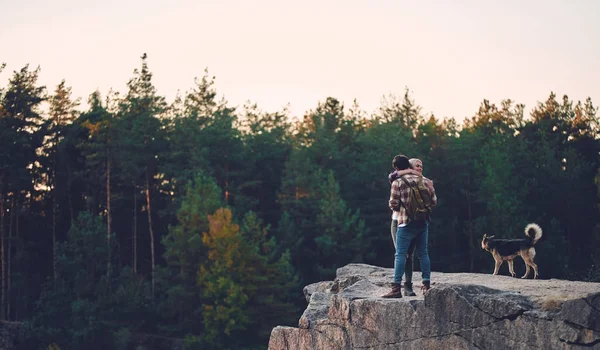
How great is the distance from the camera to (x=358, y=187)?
187ft

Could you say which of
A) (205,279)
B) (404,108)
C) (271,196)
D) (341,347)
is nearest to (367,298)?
(341,347)

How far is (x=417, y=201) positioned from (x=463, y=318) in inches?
70.4

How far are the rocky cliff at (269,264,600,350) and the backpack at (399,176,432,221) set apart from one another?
3.80ft

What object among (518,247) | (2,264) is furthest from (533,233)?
(2,264)

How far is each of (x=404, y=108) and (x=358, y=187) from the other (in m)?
13.8

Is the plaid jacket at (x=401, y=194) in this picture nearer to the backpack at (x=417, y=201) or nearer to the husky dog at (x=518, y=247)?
the backpack at (x=417, y=201)

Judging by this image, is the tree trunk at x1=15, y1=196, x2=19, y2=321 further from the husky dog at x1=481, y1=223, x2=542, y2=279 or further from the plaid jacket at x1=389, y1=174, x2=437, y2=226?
the plaid jacket at x1=389, y1=174, x2=437, y2=226

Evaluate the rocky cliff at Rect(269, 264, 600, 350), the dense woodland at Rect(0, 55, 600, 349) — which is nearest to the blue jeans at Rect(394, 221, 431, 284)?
the rocky cliff at Rect(269, 264, 600, 350)

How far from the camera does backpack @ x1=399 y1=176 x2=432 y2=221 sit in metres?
11.8

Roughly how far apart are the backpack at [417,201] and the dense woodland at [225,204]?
1239 inches

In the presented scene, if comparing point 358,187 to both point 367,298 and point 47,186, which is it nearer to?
point 47,186

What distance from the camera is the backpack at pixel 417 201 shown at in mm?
11820

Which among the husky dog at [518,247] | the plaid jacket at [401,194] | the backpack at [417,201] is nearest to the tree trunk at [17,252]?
the husky dog at [518,247]

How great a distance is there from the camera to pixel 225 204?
50.9 metres
